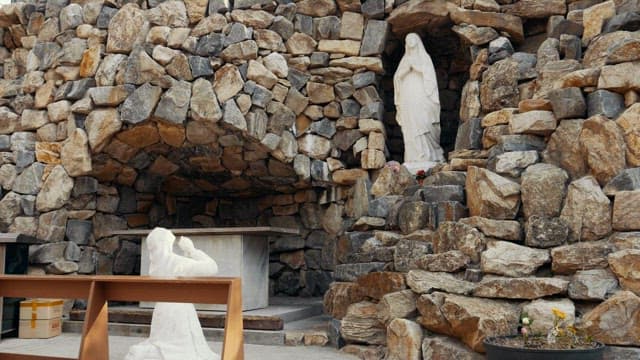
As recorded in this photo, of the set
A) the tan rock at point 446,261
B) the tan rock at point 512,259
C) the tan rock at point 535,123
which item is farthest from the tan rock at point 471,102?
the tan rock at point 512,259

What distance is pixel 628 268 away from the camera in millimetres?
4102

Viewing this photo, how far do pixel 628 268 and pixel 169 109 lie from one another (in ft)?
15.8

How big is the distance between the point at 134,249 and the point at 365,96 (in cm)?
352

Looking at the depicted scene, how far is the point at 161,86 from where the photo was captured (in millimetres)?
6961

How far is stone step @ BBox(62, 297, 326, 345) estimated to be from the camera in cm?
595

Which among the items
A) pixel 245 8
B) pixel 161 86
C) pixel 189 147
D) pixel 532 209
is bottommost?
pixel 532 209

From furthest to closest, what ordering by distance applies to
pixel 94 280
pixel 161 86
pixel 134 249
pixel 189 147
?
1. pixel 134 249
2. pixel 189 147
3. pixel 161 86
4. pixel 94 280

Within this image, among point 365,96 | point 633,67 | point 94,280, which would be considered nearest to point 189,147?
point 365,96

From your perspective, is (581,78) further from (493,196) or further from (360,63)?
(360,63)

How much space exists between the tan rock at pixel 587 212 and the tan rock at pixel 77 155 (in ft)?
16.7

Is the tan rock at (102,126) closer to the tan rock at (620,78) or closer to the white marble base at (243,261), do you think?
the white marble base at (243,261)

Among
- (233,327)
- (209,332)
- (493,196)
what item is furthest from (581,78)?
(209,332)

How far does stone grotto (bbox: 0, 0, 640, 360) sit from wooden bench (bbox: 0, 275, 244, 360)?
5.50 ft

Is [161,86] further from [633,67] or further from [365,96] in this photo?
[633,67]
